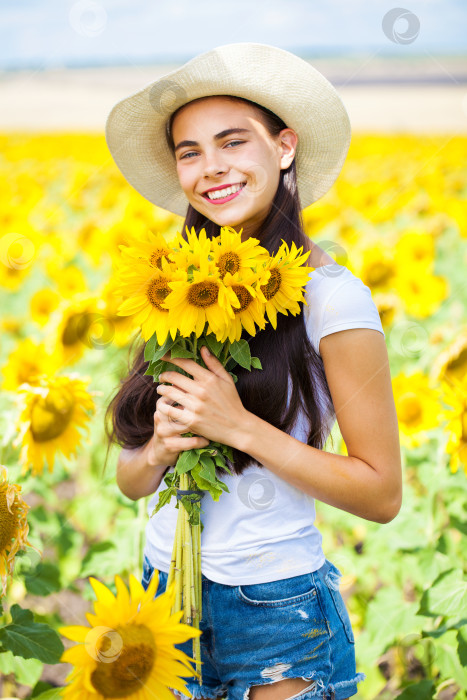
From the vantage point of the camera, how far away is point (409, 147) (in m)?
10.6

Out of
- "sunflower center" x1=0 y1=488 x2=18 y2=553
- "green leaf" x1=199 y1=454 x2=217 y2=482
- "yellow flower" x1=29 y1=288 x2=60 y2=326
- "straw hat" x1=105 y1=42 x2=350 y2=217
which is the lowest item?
"sunflower center" x1=0 y1=488 x2=18 y2=553

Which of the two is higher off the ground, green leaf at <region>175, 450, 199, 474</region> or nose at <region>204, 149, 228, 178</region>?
nose at <region>204, 149, 228, 178</region>

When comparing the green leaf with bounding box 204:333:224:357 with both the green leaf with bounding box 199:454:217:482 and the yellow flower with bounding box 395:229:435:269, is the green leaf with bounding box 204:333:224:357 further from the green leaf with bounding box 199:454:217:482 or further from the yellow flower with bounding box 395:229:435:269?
the yellow flower with bounding box 395:229:435:269

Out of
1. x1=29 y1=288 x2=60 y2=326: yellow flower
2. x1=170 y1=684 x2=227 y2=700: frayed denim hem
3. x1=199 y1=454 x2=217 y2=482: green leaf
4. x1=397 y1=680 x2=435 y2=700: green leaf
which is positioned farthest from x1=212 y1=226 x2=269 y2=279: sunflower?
x1=29 y1=288 x2=60 y2=326: yellow flower

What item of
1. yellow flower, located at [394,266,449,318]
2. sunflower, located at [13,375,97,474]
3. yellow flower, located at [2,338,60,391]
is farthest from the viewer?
yellow flower, located at [394,266,449,318]

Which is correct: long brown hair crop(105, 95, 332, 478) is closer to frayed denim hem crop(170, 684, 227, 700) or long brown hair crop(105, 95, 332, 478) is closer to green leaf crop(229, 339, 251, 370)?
green leaf crop(229, 339, 251, 370)

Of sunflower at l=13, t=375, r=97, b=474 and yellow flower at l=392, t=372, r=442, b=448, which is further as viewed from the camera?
yellow flower at l=392, t=372, r=442, b=448

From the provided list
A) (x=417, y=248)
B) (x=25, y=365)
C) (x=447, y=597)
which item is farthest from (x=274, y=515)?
(x=417, y=248)

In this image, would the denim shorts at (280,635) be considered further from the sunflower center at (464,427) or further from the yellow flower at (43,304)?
the yellow flower at (43,304)

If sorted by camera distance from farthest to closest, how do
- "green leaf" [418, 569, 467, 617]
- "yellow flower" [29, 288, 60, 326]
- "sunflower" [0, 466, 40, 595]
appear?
"yellow flower" [29, 288, 60, 326] → "green leaf" [418, 569, 467, 617] → "sunflower" [0, 466, 40, 595]

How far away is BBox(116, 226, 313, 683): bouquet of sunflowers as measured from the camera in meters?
1.16

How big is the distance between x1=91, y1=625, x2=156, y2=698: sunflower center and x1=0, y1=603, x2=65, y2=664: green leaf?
369mm

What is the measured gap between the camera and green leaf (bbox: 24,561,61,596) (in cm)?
183

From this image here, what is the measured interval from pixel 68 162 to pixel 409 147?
5108 millimetres
